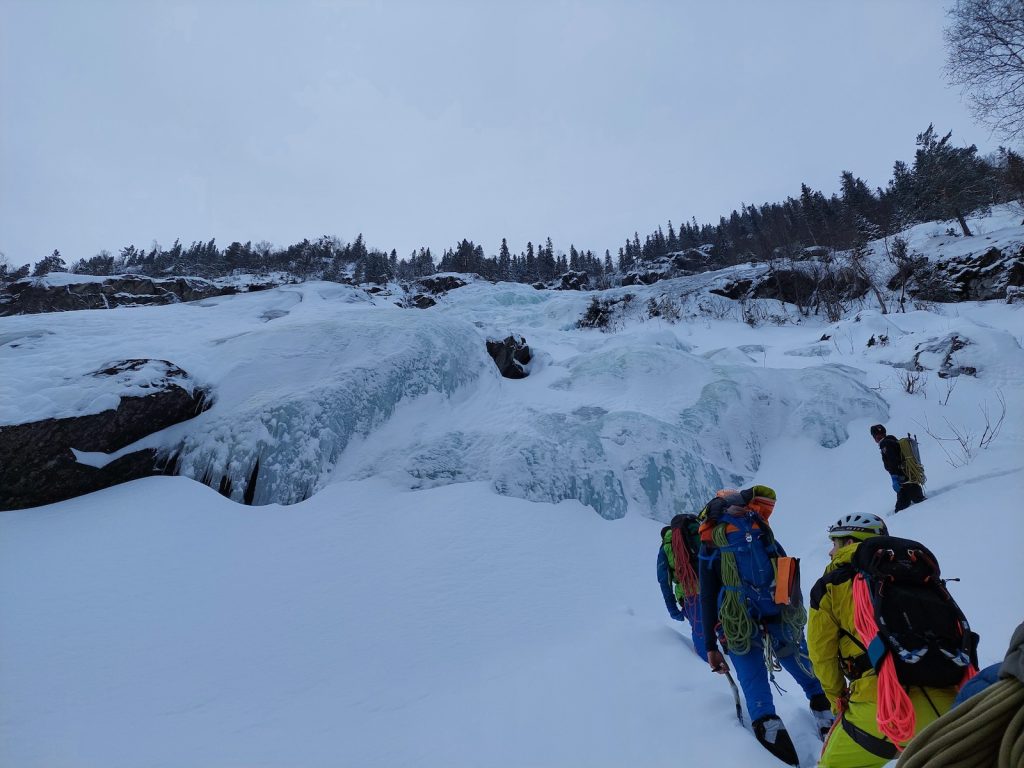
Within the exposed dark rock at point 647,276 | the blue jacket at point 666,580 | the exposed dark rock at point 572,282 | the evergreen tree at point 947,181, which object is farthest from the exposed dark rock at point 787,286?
the blue jacket at point 666,580

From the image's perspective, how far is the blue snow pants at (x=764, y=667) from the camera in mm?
2842

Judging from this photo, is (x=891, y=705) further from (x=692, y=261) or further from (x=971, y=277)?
(x=692, y=261)

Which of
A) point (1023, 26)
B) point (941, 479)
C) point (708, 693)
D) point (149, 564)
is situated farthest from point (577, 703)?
point (1023, 26)

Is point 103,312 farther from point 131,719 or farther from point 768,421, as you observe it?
point 768,421

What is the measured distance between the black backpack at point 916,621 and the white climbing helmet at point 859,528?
0.42 metres

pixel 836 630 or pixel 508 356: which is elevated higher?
pixel 508 356

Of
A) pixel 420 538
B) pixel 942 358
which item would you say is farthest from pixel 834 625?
pixel 942 358

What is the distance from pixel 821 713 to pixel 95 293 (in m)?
49.3

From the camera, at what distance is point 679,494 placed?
734 cm

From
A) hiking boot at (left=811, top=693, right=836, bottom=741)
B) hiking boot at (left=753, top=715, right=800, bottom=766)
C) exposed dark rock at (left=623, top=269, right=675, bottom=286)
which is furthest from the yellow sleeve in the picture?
exposed dark rock at (left=623, top=269, right=675, bottom=286)

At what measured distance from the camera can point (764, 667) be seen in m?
2.98

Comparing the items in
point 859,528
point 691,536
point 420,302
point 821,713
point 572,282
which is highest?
point 572,282

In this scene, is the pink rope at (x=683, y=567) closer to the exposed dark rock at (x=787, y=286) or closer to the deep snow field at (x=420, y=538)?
the deep snow field at (x=420, y=538)

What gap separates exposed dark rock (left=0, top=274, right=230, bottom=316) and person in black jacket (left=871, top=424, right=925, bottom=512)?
37966 mm
